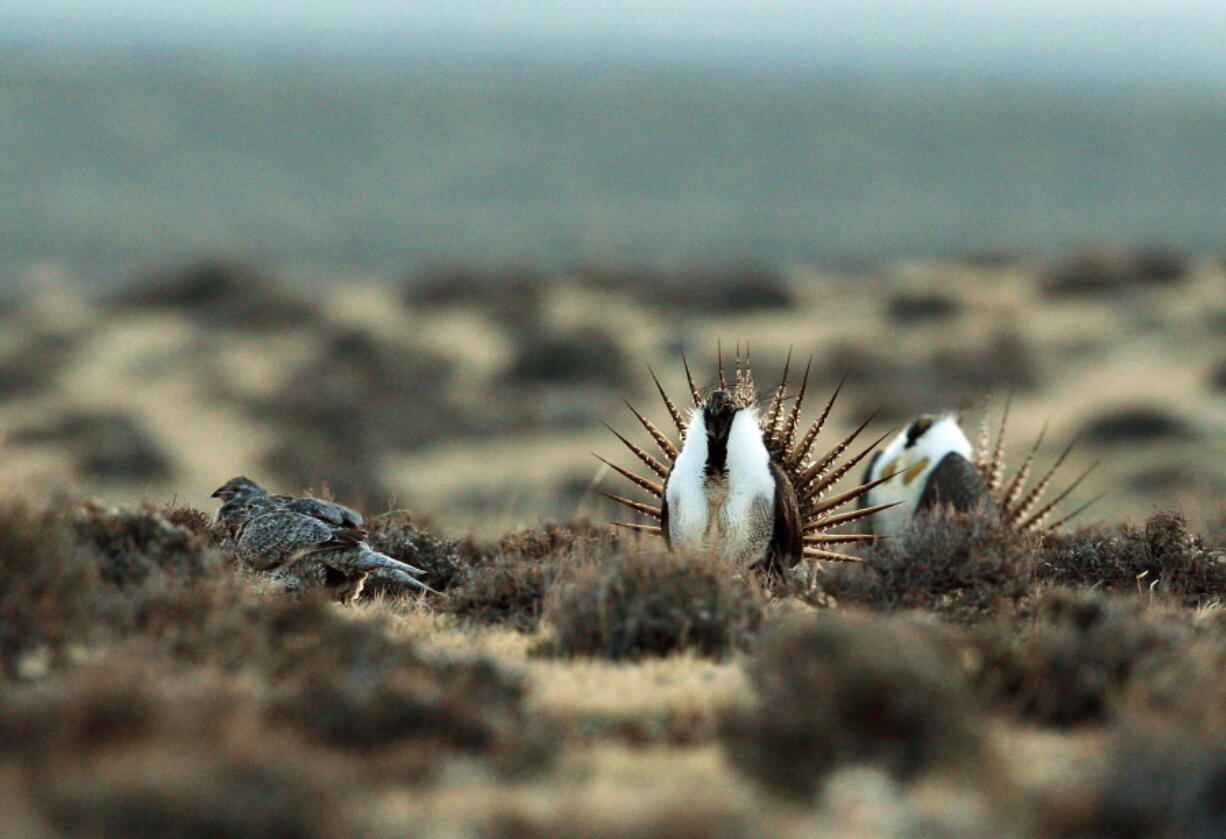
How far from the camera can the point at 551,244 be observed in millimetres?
72812

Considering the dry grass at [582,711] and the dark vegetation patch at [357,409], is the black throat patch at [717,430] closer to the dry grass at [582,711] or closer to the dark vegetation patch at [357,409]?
the dry grass at [582,711]

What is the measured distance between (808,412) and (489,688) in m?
16.4

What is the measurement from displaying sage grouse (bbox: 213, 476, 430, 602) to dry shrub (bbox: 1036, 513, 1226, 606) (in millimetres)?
2790

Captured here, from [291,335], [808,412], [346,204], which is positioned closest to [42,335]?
[291,335]

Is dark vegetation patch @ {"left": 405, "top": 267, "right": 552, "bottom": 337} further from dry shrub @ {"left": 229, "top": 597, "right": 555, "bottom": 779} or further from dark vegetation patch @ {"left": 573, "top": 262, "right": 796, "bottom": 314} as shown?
dry shrub @ {"left": 229, "top": 597, "right": 555, "bottom": 779}

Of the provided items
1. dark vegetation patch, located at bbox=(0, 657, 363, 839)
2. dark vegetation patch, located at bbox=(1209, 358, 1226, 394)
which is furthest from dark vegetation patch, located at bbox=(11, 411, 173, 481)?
dark vegetation patch, located at bbox=(0, 657, 363, 839)

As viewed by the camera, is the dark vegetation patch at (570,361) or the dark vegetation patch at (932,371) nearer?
the dark vegetation patch at (932,371)

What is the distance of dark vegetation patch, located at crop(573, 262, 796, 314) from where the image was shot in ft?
101

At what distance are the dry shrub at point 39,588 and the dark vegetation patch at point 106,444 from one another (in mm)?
17412

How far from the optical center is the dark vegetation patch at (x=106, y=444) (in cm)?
2288

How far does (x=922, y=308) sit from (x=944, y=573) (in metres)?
23.3

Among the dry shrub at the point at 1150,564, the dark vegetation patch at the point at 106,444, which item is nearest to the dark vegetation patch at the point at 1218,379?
the dark vegetation patch at the point at 106,444

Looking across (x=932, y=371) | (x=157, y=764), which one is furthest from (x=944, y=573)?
(x=932, y=371)

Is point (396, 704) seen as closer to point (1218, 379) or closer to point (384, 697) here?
point (384, 697)
